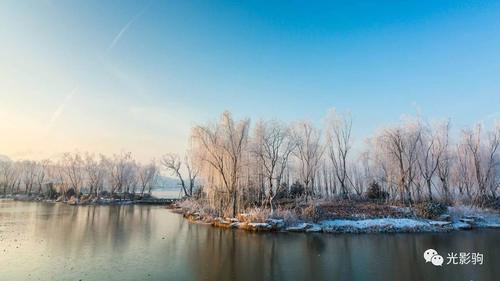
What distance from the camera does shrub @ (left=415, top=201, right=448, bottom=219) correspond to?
21594 mm

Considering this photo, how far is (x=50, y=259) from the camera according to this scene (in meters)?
11.6

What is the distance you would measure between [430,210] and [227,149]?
1575cm

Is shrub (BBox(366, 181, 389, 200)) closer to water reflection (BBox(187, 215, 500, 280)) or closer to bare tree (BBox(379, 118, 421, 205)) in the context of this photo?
bare tree (BBox(379, 118, 421, 205))

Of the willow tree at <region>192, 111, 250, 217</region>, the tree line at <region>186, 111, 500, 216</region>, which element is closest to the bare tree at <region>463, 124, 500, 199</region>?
the tree line at <region>186, 111, 500, 216</region>

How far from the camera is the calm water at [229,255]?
31.9 feet

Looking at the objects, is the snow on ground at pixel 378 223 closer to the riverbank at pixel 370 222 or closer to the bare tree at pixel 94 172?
the riverbank at pixel 370 222

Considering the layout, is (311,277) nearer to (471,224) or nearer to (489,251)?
(489,251)

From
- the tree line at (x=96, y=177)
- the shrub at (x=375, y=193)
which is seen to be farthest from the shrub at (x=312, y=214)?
the tree line at (x=96, y=177)

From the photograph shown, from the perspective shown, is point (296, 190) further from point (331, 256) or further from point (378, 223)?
point (331, 256)

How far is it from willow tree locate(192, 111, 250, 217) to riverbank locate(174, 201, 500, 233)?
2954 millimetres

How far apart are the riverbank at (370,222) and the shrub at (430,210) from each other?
0.99 ft

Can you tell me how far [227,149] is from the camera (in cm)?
2416

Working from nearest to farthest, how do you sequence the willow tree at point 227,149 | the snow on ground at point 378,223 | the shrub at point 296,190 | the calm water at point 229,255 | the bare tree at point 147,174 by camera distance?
the calm water at point 229,255 → the snow on ground at point 378,223 → the willow tree at point 227,149 → the shrub at point 296,190 → the bare tree at point 147,174

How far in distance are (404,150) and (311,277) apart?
2439 cm
